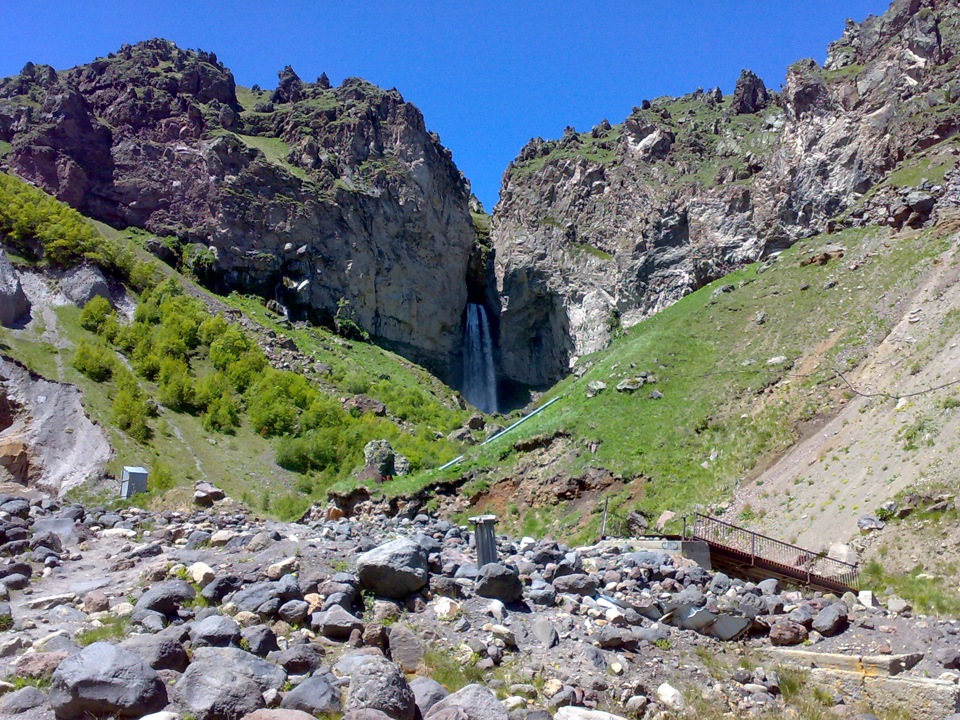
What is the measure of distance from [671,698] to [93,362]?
122 feet

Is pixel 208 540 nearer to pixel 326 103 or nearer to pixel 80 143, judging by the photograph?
pixel 80 143

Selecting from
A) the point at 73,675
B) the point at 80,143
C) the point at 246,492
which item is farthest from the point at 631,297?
the point at 73,675

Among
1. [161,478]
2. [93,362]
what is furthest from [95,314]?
[161,478]

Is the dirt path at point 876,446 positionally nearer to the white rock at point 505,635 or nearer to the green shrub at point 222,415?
the white rock at point 505,635

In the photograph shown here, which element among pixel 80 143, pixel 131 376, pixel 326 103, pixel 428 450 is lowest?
pixel 428 450

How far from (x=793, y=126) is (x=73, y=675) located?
52925mm

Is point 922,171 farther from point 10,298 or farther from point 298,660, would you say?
point 10,298

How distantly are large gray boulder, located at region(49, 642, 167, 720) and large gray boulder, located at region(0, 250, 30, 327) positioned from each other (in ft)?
125

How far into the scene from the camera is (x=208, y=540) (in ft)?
39.6

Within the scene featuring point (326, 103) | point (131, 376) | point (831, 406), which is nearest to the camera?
point (831, 406)

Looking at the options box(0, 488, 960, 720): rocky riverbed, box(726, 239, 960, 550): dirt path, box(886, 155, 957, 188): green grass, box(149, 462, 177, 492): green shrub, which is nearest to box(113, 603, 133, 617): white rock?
box(0, 488, 960, 720): rocky riverbed

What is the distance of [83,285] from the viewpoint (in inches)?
1752

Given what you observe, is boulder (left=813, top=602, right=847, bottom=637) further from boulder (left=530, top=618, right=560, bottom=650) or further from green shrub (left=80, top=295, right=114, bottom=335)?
green shrub (left=80, top=295, right=114, bottom=335)

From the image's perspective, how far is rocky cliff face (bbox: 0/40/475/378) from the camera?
57531 millimetres
